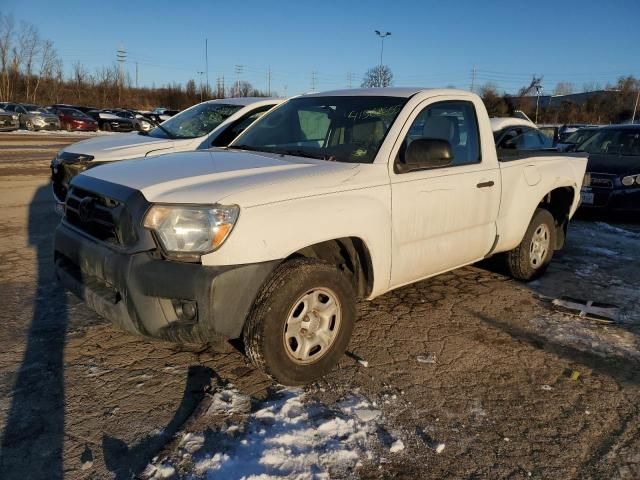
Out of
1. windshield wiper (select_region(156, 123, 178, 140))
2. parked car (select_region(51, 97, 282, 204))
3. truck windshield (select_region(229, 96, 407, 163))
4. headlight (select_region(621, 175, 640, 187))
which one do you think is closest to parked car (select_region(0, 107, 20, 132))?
parked car (select_region(51, 97, 282, 204))

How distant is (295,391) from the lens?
318 cm

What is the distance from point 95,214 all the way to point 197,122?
4801mm

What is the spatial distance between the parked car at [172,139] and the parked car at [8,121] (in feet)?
77.4

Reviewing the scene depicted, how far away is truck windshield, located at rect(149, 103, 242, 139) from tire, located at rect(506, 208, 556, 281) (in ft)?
14.7

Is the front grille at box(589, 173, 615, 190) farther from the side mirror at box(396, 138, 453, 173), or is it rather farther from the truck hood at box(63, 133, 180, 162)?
the truck hood at box(63, 133, 180, 162)

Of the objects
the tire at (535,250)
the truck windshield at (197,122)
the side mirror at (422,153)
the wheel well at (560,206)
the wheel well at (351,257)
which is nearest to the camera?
the wheel well at (351,257)

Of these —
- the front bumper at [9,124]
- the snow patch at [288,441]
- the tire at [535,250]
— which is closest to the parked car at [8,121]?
the front bumper at [9,124]

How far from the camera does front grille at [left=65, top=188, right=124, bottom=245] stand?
121 inches

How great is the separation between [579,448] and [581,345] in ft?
4.66

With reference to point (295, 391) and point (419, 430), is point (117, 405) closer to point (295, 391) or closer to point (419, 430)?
point (295, 391)

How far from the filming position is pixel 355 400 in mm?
3088

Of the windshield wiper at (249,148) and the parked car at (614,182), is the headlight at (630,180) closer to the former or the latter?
the parked car at (614,182)

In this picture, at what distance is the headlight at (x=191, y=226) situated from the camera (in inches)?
110

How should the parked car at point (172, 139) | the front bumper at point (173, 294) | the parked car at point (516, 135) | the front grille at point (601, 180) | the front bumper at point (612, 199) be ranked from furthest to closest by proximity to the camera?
the parked car at point (516, 135)
the front grille at point (601, 180)
the front bumper at point (612, 199)
the parked car at point (172, 139)
the front bumper at point (173, 294)
